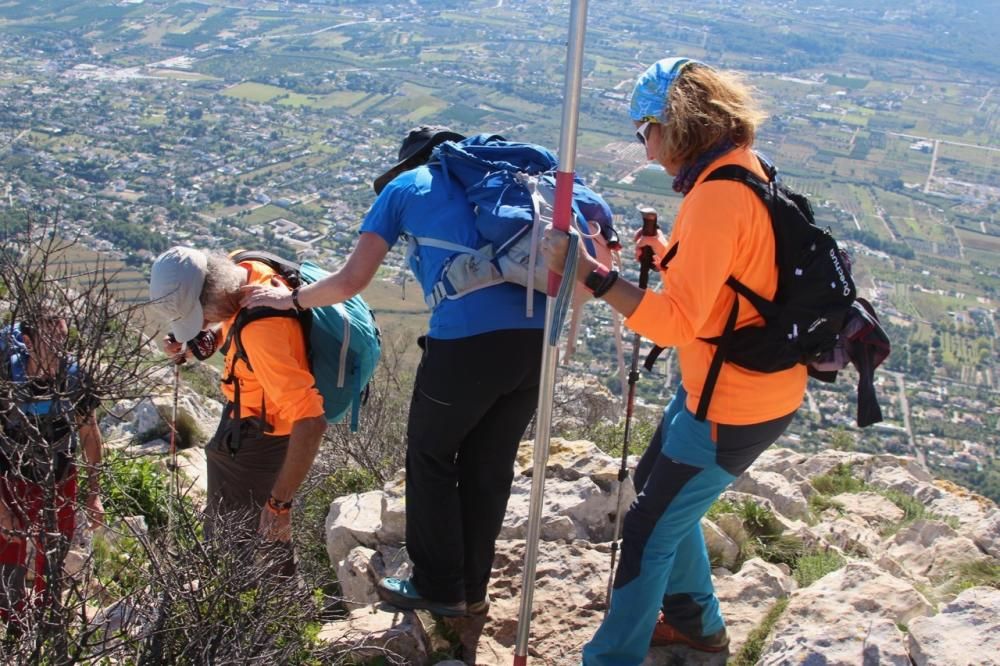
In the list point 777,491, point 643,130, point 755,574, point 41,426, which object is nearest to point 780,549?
point 755,574

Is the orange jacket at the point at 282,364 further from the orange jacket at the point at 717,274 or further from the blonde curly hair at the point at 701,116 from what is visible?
the blonde curly hair at the point at 701,116

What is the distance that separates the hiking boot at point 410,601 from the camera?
3555 mm

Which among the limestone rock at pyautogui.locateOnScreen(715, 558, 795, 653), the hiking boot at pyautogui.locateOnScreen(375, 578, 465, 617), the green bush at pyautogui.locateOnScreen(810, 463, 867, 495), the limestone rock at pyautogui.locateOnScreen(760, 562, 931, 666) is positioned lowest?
the green bush at pyautogui.locateOnScreen(810, 463, 867, 495)

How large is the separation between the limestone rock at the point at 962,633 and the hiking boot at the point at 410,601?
1.66 meters

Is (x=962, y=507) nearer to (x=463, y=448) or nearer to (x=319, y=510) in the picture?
(x=319, y=510)

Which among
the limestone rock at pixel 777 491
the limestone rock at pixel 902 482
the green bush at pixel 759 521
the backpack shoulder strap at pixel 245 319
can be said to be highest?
the backpack shoulder strap at pixel 245 319

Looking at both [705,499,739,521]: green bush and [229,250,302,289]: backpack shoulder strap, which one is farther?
[705,499,739,521]: green bush

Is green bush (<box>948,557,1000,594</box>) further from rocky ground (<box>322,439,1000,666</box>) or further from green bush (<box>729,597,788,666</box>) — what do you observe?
green bush (<box>729,597,788,666</box>)

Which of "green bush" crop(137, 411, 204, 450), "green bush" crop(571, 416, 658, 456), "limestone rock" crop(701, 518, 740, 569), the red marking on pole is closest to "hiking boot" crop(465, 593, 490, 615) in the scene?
"limestone rock" crop(701, 518, 740, 569)

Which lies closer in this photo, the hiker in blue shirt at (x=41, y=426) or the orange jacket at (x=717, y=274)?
the orange jacket at (x=717, y=274)

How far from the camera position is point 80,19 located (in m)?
63.7

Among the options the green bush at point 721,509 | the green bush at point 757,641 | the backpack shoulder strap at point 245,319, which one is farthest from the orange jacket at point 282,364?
the green bush at point 721,509

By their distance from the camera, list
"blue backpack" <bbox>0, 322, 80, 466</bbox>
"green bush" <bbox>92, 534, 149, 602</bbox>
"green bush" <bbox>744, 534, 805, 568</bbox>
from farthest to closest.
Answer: "green bush" <bbox>744, 534, 805, 568</bbox>, "green bush" <bbox>92, 534, 149, 602</bbox>, "blue backpack" <bbox>0, 322, 80, 466</bbox>

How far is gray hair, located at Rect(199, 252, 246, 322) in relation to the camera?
11.3ft
